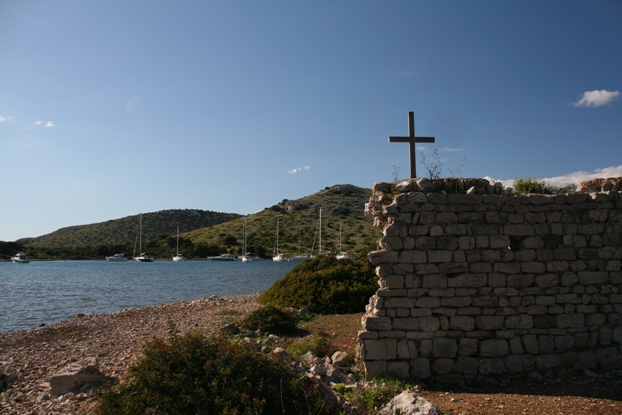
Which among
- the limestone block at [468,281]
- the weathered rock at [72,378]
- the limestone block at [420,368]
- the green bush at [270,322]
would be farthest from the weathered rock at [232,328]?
the limestone block at [468,281]

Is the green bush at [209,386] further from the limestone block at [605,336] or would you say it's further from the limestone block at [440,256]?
the limestone block at [605,336]

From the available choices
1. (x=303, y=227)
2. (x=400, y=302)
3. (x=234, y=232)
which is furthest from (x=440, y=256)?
(x=234, y=232)

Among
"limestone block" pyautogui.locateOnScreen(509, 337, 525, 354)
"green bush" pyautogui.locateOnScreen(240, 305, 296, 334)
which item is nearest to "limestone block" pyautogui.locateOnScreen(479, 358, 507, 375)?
"limestone block" pyautogui.locateOnScreen(509, 337, 525, 354)

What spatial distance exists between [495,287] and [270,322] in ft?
18.8

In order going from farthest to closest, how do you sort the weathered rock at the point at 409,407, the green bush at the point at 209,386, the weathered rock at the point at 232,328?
the weathered rock at the point at 232,328 → the weathered rock at the point at 409,407 → the green bush at the point at 209,386

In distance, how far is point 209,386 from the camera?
466cm

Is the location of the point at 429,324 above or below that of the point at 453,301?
below

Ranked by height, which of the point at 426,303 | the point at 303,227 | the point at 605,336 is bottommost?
the point at 605,336

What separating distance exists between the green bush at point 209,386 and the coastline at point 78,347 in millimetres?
1079

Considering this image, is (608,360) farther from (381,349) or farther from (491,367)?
(381,349)

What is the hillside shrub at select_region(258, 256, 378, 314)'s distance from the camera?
13609mm

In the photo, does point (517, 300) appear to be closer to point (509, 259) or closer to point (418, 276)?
point (509, 259)

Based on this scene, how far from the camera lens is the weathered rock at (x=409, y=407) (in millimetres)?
5076

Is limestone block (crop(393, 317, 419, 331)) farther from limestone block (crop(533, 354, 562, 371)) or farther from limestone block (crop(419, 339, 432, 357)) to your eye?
limestone block (crop(533, 354, 562, 371))
